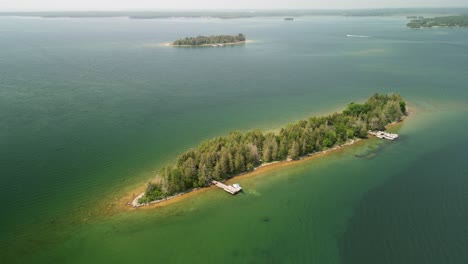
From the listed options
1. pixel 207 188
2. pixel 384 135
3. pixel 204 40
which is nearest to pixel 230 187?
pixel 207 188

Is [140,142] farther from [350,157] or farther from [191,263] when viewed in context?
[350,157]

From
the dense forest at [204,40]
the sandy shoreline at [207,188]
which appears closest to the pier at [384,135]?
the sandy shoreline at [207,188]

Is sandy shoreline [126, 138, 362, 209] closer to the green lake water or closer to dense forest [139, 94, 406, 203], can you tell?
dense forest [139, 94, 406, 203]

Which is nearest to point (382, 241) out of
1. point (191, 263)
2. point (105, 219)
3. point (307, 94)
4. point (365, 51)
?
point (191, 263)

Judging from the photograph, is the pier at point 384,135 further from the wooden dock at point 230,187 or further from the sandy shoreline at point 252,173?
the wooden dock at point 230,187

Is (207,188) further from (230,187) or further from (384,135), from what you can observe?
(384,135)

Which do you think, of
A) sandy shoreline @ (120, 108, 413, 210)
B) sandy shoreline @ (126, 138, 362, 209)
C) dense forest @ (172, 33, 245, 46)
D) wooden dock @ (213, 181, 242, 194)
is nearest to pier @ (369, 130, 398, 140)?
sandy shoreline @ (120, 108, 413, 210)
